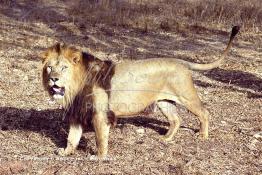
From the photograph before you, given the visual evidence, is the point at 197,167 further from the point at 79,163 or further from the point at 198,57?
the point at 198,57

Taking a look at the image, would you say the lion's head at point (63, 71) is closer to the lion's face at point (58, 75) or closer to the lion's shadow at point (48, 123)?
the lion's face at point (58, 75)

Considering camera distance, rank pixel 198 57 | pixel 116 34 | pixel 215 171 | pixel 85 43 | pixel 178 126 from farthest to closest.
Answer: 1. pixel 116 34
2. pixel 85 43
3. pixel 198 57
4. pixel 178 126
5. pixel 215 171

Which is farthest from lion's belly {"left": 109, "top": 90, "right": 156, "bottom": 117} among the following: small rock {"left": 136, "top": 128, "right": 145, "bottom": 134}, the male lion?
small rock {"left": 136, "top": 128, "right": 145, "bottom": 134}

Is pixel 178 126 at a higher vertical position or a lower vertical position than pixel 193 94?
lower

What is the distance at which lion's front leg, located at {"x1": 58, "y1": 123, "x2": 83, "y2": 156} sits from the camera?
5.24 metres

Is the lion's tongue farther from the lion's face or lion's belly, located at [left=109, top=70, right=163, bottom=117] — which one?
lion's belly, located at [left=109, top=70, right=163, bottom=117]

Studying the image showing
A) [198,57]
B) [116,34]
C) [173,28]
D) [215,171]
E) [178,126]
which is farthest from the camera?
[173,28]

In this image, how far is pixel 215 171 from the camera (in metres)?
5.04

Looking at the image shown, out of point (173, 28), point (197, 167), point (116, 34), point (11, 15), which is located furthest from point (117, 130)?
point (11, 15)

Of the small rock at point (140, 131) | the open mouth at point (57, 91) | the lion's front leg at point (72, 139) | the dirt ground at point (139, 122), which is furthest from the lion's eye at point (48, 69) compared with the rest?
the small rock at point (140, 131)

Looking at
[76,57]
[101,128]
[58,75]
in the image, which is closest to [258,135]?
[101,128]

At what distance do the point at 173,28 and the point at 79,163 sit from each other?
25.8 feet

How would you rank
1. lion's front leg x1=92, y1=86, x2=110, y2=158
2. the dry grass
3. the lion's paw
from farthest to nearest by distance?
the dry grass
the lion's paw
lion's front leg x1=92, y1=86, x2=110, y2=158

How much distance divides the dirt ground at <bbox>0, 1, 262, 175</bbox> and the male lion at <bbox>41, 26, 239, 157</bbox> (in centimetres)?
34
